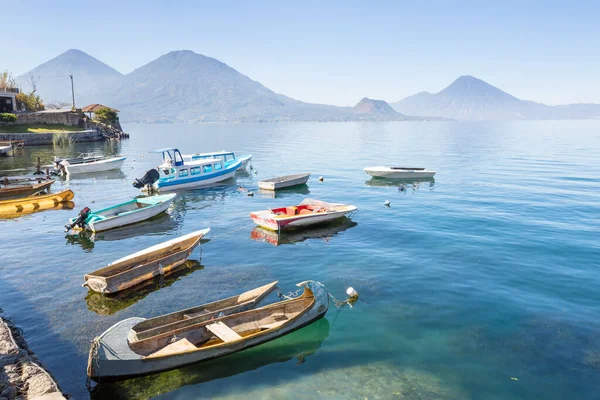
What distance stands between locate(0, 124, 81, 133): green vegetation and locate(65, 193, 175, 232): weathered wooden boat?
236ft

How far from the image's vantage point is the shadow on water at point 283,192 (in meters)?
42.5

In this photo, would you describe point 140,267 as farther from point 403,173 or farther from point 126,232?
point 403,173

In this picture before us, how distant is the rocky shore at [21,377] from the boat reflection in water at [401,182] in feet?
128

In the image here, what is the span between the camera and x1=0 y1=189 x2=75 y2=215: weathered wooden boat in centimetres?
3366

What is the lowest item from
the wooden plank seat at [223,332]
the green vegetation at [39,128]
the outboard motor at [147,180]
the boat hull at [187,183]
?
the wooden plank seat at [223,332]

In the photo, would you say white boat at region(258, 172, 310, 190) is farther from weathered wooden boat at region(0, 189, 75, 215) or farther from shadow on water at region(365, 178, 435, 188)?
weathered wooden boat at region(0, 189, 75, 215)

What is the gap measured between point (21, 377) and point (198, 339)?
513 cm

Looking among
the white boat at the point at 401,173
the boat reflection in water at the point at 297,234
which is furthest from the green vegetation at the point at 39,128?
the boat reflection in water at the point at 297,234

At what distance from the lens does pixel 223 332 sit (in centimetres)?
1431

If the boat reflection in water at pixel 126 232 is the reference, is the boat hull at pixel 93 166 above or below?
above

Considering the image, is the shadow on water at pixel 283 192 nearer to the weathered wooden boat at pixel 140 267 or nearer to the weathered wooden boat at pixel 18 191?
the weathered wooden boat at pixel 140 267

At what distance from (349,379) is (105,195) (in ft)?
122

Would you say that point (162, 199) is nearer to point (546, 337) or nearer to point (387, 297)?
point (387, 297)

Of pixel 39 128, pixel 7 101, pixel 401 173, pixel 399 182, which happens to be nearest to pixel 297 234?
pixel 399 182
